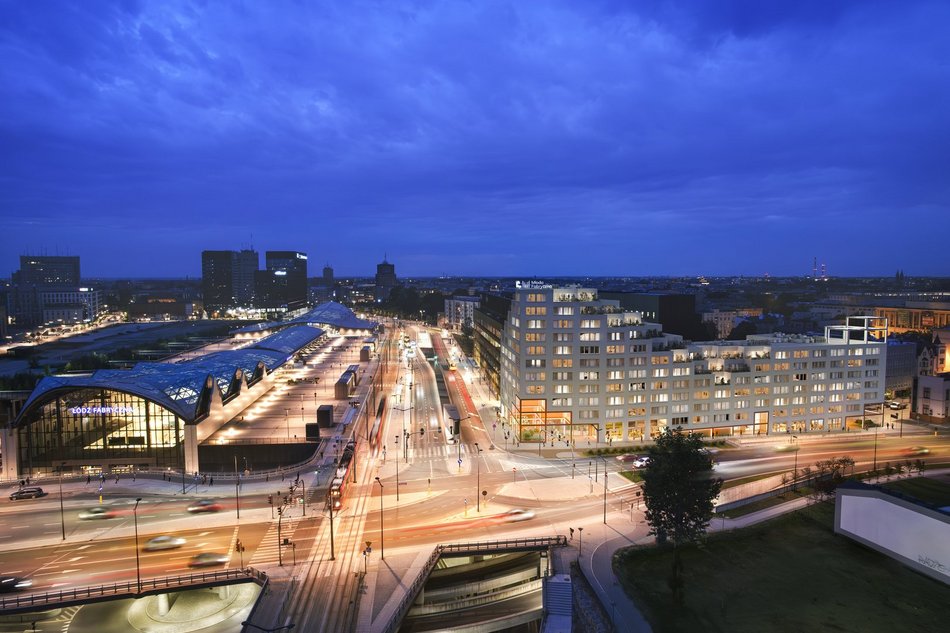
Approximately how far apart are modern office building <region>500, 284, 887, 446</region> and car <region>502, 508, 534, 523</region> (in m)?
23.0

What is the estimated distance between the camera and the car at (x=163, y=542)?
4716cm

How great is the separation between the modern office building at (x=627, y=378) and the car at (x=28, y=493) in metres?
53.8

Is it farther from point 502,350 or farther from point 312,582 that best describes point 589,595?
point 502,350

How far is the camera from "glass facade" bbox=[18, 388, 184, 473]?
66250 mm

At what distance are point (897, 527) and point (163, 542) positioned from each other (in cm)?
5945

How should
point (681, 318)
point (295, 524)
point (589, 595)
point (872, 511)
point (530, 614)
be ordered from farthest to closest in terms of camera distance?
point (681, 318) < point (295, 524) < point (872, 511) < point (530, 614) < point (589, 595)

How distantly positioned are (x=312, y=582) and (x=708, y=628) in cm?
2716

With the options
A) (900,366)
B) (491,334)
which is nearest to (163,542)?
(491,334)

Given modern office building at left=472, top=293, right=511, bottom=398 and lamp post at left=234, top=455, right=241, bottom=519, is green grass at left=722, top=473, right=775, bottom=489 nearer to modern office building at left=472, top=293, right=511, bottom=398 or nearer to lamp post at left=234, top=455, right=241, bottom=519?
modern office building at left=472, top=293, right=511, bottom=398

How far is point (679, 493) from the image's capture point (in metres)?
44.5

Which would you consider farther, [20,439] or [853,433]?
[853,433]

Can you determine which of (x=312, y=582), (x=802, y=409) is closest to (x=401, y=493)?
(x=312, y=582)

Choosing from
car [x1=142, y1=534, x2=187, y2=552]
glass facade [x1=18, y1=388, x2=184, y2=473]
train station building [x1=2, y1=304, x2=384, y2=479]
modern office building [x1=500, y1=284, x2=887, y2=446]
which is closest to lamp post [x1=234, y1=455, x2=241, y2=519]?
car [x1=142, y1=534, x2=187, y2=552]

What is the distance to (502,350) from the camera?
94812 millimetres
